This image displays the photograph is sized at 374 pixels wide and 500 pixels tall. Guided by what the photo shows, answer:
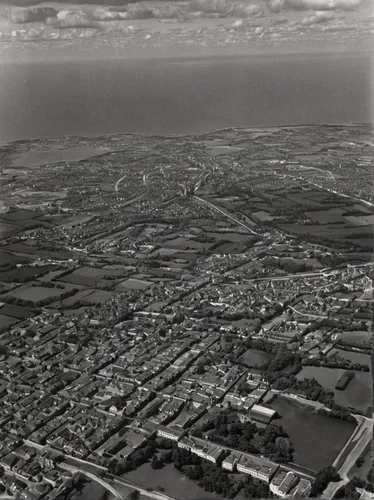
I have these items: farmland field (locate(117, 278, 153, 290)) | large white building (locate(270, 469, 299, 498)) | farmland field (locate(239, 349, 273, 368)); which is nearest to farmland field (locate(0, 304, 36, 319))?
farmland field (locate(117, 278, 153, 290))

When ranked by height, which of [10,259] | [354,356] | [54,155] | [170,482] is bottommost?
[54,155]

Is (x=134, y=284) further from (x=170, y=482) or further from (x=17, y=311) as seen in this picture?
(x=170, y=482)

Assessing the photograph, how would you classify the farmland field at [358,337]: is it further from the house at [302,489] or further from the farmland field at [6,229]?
the farmland field at [6,229]

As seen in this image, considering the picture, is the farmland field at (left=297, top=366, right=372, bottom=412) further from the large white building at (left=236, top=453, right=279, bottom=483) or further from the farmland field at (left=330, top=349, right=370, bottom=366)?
the large white building at (left=236, top=453, right=279, bottom=483)

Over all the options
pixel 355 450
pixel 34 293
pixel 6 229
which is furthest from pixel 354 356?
pixel 6 229

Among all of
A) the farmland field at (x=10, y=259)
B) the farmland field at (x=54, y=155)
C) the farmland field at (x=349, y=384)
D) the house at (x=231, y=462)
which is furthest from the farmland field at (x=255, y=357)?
the farmland field at (x=54, y=155)
